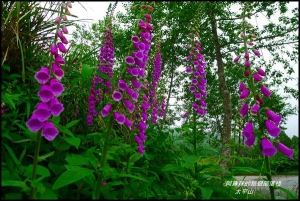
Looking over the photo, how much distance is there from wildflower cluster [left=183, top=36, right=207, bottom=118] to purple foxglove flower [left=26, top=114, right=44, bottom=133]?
2.84m

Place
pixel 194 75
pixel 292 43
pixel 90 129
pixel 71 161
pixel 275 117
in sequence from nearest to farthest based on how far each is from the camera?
pixel 71 161 < pixel 275 117 < pixel 90 129 < pixel 194 75 < pixel 292 43

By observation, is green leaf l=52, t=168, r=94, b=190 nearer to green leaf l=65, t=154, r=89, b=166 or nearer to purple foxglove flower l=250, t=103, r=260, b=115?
green leaf l=65, t=154, r=89, b=166

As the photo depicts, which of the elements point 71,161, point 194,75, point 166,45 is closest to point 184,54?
point 166,45

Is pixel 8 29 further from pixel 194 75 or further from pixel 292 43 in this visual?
pixel 292 43

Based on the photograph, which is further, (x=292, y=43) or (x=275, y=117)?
(x=292, y=43)

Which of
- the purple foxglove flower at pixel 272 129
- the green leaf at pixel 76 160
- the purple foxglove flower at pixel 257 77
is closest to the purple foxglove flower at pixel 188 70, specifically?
the purple foxglove flower at pixel 257 77

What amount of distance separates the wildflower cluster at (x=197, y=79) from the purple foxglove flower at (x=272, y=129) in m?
1.76

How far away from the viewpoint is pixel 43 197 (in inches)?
69.8

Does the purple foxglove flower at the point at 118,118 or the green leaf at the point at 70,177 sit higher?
the purple foxglove flower at the point at 118,118

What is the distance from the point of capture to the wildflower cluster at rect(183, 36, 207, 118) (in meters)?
4.38

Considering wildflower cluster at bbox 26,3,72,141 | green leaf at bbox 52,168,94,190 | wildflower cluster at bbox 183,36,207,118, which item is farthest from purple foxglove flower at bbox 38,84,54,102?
wildflower cluster at bbox 183,36,207,118

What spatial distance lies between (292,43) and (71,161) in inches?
543

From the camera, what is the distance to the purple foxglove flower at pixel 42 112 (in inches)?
70.7

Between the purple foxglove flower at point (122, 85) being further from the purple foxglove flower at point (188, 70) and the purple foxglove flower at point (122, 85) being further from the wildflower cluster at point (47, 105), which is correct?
the purple foxglove flower at point (188, 70)
